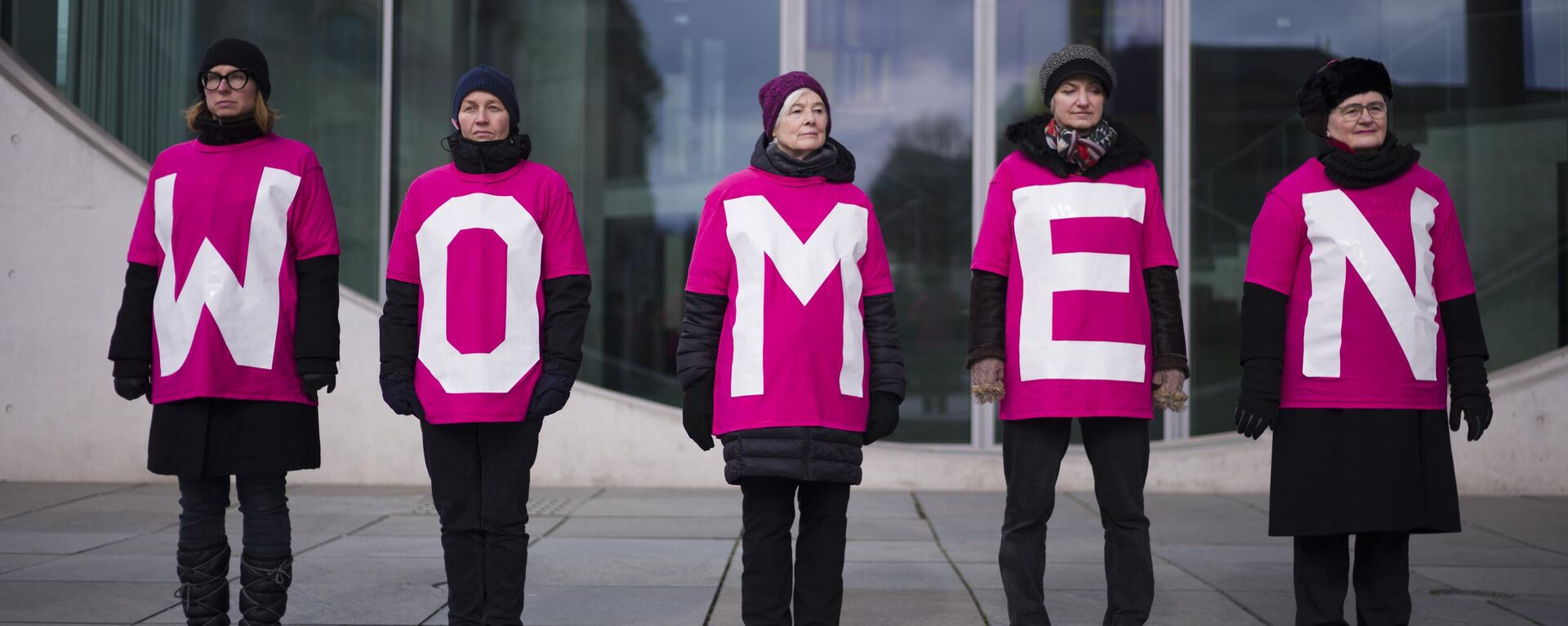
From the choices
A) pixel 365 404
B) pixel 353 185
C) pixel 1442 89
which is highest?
pixel 1442 89

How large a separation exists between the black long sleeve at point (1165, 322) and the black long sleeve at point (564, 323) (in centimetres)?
163

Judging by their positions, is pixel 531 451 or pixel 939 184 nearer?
pixel 531 451

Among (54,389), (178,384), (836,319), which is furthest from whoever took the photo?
(54,389)

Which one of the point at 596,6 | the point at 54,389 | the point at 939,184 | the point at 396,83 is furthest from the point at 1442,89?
the point at 54,389

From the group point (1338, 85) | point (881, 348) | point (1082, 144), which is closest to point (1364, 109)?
point (1338, 85)

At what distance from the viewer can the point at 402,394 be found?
4.09 m

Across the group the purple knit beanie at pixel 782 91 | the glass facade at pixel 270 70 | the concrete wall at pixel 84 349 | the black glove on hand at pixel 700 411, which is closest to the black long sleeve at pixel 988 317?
the purple knit beanie at pixel 782 91

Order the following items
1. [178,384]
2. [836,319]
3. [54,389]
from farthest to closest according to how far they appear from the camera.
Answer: [54,389], [178,384], [836,319]

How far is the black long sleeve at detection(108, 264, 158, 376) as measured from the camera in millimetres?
4180

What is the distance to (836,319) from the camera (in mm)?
3861

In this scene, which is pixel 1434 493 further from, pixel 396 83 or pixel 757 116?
pixel 396 83

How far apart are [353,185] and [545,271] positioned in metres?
5.59

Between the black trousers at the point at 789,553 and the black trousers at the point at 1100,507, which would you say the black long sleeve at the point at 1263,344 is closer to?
the black trousers at the point at 1100,507

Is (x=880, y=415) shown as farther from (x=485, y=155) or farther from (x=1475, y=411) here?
(x=1475, y=411)
